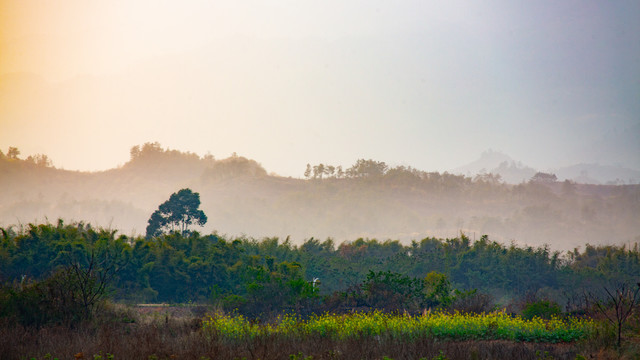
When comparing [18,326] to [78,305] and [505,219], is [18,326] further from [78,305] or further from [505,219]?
[505,219]

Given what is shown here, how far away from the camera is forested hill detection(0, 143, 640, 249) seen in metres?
131

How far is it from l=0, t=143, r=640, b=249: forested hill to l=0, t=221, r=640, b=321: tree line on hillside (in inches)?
3515

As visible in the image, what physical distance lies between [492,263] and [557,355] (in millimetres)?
26171

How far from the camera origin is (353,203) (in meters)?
140

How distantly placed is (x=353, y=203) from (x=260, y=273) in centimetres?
12009

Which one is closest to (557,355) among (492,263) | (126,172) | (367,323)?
(367,323)

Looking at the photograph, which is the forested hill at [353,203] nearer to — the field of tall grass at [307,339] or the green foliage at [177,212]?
the green foliage at [177,212]

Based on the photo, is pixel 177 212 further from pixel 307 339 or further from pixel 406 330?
pixel 406 330

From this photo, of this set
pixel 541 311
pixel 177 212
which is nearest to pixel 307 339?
pixel 541 311

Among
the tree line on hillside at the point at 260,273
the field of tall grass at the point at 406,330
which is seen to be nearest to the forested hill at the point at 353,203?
the tree line on hillside at the point at 260,273

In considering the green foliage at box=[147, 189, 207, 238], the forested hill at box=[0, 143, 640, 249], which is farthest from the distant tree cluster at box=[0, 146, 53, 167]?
the green foliage at box=[147, 189, 207, 238]

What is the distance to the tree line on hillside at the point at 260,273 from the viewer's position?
1978 centimetres

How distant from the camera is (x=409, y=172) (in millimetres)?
148500

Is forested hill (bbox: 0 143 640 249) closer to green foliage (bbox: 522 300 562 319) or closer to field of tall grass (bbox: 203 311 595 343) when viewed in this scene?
green foliage (bbox: 522 300 562 319)
